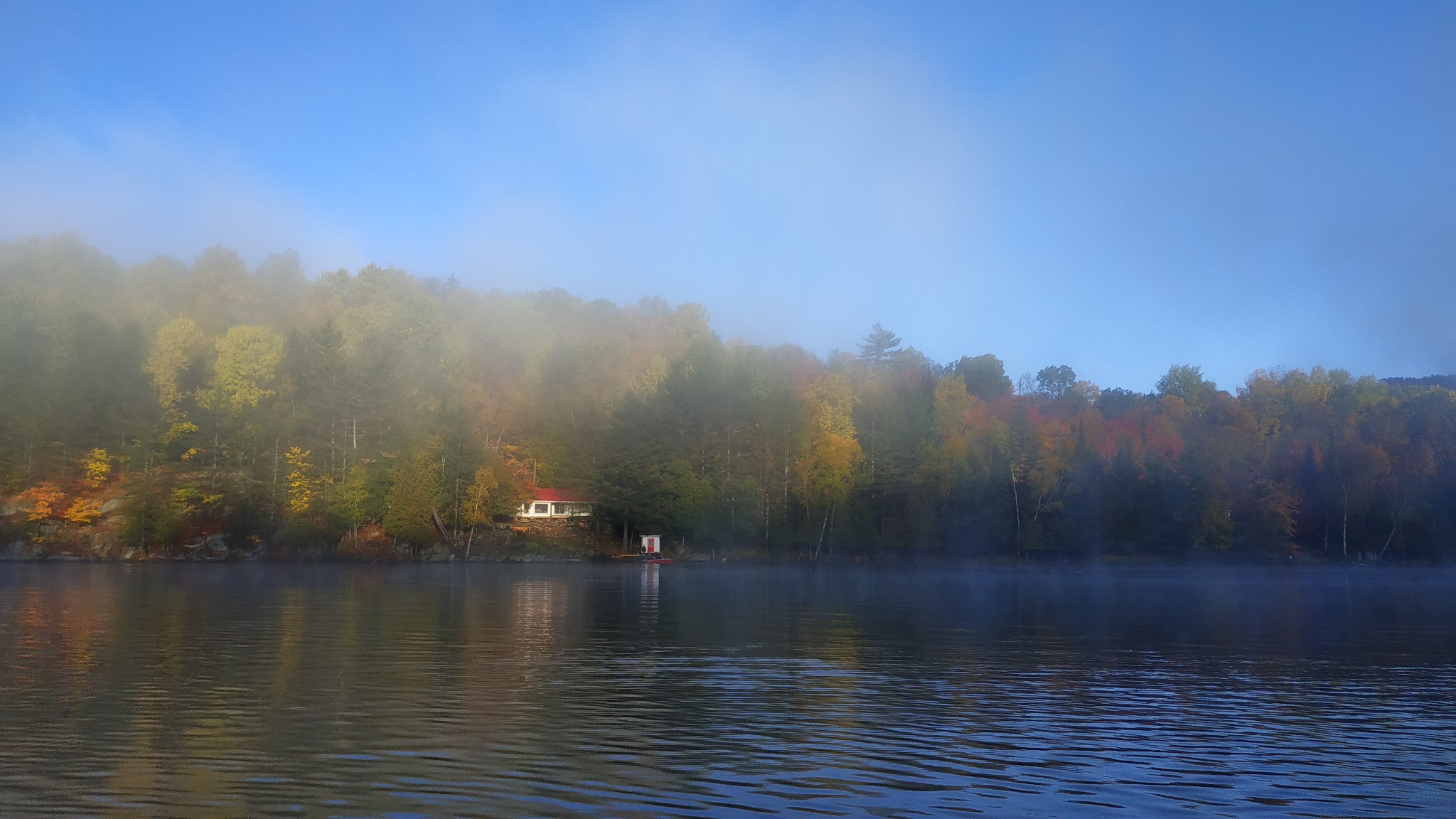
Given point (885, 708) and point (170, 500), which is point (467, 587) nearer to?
point (885, 708)

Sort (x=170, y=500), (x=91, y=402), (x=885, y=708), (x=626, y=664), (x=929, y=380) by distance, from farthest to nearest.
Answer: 1. (x=929, y=380)
2. (x=91, y=402)
3. (x=170, y=500)
4. (x=626, y=664)
5. (x=885, y=708)

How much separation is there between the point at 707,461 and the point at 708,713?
79.6 m

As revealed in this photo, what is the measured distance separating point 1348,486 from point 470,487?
2980 inches

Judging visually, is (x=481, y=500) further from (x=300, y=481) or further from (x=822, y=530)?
(x=822, y=530)

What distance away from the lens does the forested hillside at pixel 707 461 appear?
90750mm

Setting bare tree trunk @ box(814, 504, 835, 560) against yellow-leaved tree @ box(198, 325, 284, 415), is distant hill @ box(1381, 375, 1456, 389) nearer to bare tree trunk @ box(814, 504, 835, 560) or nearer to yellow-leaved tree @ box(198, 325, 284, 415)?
bare tree trunk @ box(814, 504, 835, 560)

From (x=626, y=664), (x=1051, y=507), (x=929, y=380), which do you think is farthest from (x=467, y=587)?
(x=929, y=380)

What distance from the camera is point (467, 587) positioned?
2082 inches

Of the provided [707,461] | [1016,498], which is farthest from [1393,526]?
[707,461]

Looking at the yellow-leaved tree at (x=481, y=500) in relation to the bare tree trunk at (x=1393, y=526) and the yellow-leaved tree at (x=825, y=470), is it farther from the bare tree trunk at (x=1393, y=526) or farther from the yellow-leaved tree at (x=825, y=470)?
the bare tree trunk at (x=1393, y=526)

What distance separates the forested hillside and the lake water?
5352cm

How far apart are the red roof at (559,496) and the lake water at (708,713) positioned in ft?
204

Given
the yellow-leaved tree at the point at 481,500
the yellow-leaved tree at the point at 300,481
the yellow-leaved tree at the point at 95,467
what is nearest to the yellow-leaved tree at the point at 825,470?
the yellow-leaved tree at the point at 481,500

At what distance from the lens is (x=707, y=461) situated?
96875 millimetres
